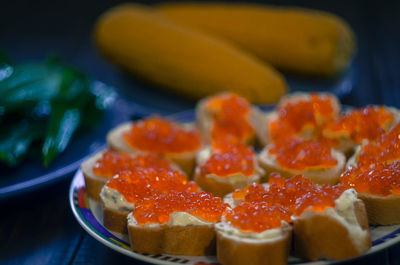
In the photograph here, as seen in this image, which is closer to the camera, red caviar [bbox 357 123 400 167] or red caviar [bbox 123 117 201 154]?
red caviar [bbox 357 123 400 167]

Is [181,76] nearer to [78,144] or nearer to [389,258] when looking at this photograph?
[78,144]

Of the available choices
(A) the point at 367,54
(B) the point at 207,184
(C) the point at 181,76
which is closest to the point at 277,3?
(A) the point at 367,54

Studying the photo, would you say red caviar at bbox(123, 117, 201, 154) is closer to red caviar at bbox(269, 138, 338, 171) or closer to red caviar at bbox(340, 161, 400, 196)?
red caviar at bbox(269, 138, 338, 171)

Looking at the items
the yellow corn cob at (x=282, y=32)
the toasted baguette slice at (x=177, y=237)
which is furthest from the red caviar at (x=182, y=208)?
the yellow corn cob at (x=282, y=32)

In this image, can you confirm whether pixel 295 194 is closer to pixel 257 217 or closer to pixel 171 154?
pixel 257 217

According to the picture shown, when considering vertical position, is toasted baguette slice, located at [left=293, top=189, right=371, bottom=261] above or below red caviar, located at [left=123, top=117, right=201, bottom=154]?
above

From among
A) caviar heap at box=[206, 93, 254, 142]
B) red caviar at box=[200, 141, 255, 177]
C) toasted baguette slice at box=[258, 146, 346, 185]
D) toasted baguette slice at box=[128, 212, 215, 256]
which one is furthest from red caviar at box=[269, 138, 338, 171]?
toasted baguette slice at box=[128, 212, 215, 256]
